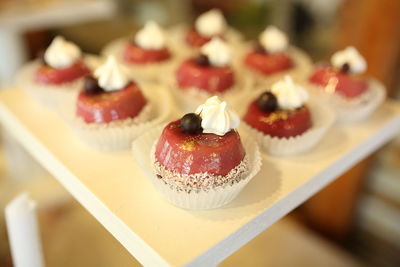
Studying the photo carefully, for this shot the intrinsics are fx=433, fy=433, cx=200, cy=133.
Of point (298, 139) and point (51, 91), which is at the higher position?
Result: point (51, 91)

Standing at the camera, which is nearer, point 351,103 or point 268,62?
point 351,103

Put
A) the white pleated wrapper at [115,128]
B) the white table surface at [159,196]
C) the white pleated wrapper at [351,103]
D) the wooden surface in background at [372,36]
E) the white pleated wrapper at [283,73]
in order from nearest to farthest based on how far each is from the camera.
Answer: the white table surface at [159,196], the white pleated wrapper at [115,128], the white pleated wrapper at [351,103], the white pleated wrapper at [283,73], the wooden surface in background at [372,36]

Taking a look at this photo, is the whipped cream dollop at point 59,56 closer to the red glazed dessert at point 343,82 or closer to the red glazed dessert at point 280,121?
the red glazed dessert at point 280,121

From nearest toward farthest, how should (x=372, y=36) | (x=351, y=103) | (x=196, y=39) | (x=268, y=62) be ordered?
(x=351, y=103)
(x=268, y=62)
(x=196, y=39)
(x=372, y=36)

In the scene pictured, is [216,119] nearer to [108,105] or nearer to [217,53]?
[108,105]

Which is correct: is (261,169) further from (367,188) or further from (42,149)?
(367,188)

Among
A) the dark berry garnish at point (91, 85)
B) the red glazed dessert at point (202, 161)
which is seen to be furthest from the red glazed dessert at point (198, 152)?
the dark berry garnish at point (91, 85)

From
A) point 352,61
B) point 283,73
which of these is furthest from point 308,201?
point 352,61
